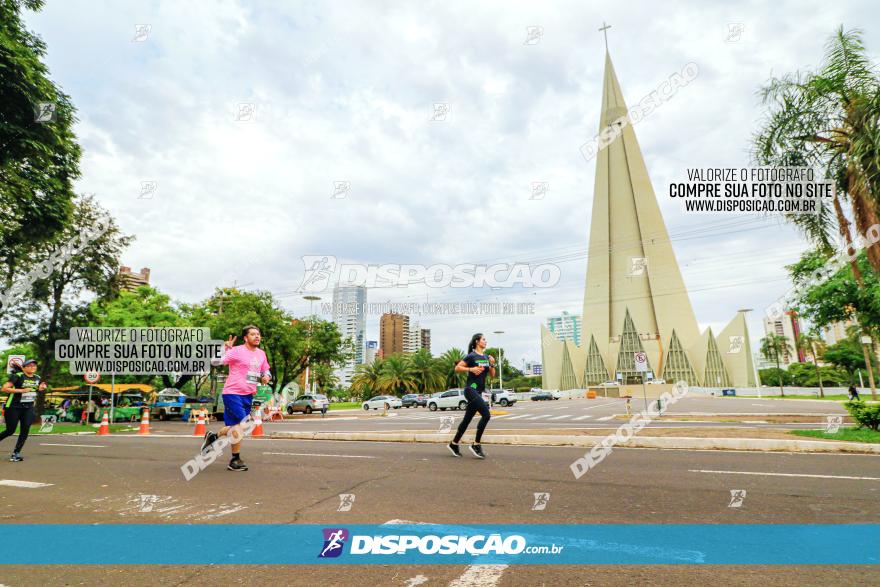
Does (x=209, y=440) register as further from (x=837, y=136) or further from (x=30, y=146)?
(x=837, y=136)

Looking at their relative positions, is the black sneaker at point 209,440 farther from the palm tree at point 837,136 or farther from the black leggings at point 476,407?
the palm tree at point 837,136

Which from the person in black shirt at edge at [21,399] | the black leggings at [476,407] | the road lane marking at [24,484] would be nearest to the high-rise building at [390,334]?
the person in black shirt at edge at [21,399]

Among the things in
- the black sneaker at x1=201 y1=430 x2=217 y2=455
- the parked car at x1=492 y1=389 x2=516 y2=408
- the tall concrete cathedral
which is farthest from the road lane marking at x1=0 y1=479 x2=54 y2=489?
the tall concrete cathedral

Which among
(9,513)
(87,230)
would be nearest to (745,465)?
(9,513)

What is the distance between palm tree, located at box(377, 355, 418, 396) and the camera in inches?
2746

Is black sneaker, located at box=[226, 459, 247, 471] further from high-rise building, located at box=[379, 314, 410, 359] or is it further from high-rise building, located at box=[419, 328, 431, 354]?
high-rise building, located at box=[419, 328, 431, 354]

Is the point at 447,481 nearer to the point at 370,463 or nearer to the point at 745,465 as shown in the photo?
the point at 370,463

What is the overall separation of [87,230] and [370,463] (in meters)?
25.1

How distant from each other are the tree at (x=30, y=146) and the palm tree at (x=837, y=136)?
727 inches

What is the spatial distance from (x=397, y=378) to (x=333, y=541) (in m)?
67.5

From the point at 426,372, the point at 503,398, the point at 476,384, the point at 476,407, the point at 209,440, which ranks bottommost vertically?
the point at 503,398

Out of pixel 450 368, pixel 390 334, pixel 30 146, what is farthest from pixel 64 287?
pixel 390 334

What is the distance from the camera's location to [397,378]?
69.8 m

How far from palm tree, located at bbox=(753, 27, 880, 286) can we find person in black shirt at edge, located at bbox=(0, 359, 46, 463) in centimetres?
1645
